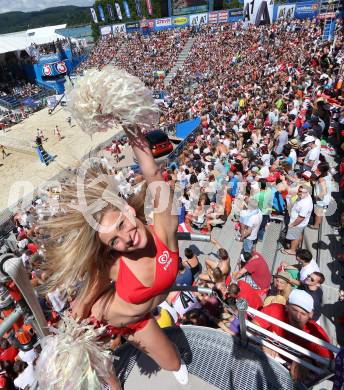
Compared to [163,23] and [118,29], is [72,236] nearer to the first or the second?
[163,23]

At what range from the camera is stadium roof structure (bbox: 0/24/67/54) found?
38547 mm

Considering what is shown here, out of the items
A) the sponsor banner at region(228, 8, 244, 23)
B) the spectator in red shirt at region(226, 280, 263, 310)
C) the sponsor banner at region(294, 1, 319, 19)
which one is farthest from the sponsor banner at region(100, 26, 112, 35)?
the spectator in red shirt at region(226, 280, 263, 310)

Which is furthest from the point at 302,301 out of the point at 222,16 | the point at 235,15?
the point at 222,16

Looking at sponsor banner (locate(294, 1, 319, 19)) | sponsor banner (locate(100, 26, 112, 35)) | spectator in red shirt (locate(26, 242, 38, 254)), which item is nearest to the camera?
spectator in red shirt (locate(26, 242, 38, 254))

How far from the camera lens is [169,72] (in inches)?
1192

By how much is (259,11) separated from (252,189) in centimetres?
2791

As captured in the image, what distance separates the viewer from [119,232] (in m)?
1.75

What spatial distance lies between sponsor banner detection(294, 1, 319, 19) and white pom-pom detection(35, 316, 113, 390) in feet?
102

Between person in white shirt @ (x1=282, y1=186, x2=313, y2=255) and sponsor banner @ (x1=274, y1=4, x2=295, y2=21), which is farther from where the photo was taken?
sponsor banner @ (x1=274, y1=4, x2=295, y2=21)

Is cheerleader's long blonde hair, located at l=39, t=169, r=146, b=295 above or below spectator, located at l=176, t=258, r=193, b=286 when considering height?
above

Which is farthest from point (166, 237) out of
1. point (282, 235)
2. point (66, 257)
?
point (282, 235)

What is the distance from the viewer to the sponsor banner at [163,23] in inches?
1394

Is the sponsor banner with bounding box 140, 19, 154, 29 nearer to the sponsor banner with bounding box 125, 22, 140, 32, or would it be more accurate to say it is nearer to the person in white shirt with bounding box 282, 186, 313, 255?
the sponsor banner with bounding box 125, 22, 140, 32

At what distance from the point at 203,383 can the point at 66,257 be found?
5.20 ft
